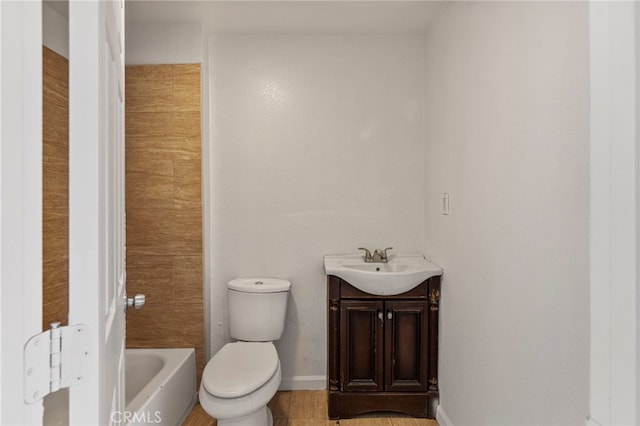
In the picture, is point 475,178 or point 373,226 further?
point 373,226

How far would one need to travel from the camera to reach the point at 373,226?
2721mm

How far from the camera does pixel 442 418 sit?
2180 millimetres

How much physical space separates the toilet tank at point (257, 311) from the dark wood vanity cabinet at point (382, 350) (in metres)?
0.38

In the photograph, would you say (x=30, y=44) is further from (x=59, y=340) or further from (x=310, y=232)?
(x=310, y=232)

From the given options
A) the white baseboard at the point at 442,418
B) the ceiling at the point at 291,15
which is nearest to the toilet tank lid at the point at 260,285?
the white baseboard at the point at 442,418

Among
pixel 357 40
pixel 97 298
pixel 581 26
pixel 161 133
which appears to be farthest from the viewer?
pixel 357 40

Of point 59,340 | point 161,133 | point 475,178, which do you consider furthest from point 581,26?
point 161,133

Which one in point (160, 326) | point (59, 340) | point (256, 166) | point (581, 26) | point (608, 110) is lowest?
point (160, 326)

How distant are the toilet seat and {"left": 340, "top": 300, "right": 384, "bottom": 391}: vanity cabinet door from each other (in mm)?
A: 430

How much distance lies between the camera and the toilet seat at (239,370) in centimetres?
180

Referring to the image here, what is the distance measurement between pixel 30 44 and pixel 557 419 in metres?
1.51

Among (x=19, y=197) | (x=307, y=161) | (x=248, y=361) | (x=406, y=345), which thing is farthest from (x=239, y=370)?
(x=19, y=197)

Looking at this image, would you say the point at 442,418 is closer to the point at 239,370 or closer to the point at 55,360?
the point at 239,370

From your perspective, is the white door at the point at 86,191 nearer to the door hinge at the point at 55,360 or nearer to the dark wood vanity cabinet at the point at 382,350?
the door hinge at the point at 55,360
